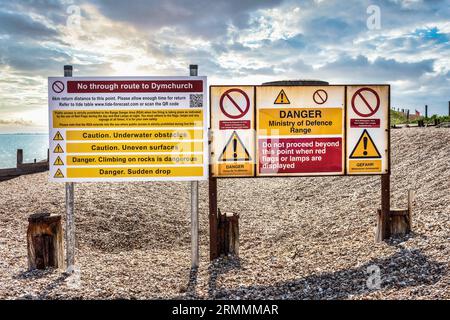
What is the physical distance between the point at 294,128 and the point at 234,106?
48.6 inches

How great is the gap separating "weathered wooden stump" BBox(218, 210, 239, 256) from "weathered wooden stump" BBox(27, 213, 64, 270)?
3003 mm

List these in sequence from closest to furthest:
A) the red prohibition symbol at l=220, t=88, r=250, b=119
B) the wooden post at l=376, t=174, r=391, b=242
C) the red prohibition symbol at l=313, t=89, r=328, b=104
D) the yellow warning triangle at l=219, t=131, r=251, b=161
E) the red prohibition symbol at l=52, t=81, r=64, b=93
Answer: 1. the red prohibition symbol at l=52, t=81, r=64, b=93
2. the red prohibition symbol at l=220, t=88, r=250, b=119
3. the yellow warning triangle at l=219, t=131, r=251, b=161
4. the red prohibition symbol at l=313, t=89, r=328, b=104
5. the wooden post at l=376, t=174, r=391, b=242

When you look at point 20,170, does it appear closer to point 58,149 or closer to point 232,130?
point 58,149

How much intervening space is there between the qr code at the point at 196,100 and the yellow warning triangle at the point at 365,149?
3.13 metres

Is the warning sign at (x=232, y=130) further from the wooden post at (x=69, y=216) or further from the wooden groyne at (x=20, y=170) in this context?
the wooden groyne at (x=20, y=170)

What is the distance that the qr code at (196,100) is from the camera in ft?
26.3

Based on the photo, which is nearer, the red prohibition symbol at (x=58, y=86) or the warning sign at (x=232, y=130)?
the red prohibition symbol at (x=58, y=86)

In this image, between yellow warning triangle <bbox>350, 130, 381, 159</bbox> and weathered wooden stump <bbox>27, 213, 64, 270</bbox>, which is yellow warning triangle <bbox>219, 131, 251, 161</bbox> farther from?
weathered wooden stump <bbox>27, 213, 64, 270</bbox>

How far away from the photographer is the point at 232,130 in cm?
827

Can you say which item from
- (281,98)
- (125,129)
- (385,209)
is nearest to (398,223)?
(385,209)

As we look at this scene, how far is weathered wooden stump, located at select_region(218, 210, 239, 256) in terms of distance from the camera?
28.1ft

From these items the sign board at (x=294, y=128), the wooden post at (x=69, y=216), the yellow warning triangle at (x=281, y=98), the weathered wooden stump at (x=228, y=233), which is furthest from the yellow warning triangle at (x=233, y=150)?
the wooden post at (x=69, y=216)

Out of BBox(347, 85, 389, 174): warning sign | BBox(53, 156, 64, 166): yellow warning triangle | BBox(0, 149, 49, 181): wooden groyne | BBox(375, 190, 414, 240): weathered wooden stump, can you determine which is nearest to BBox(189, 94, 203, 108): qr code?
BBox(53, 156, 64, 166): yellow warning triangle
